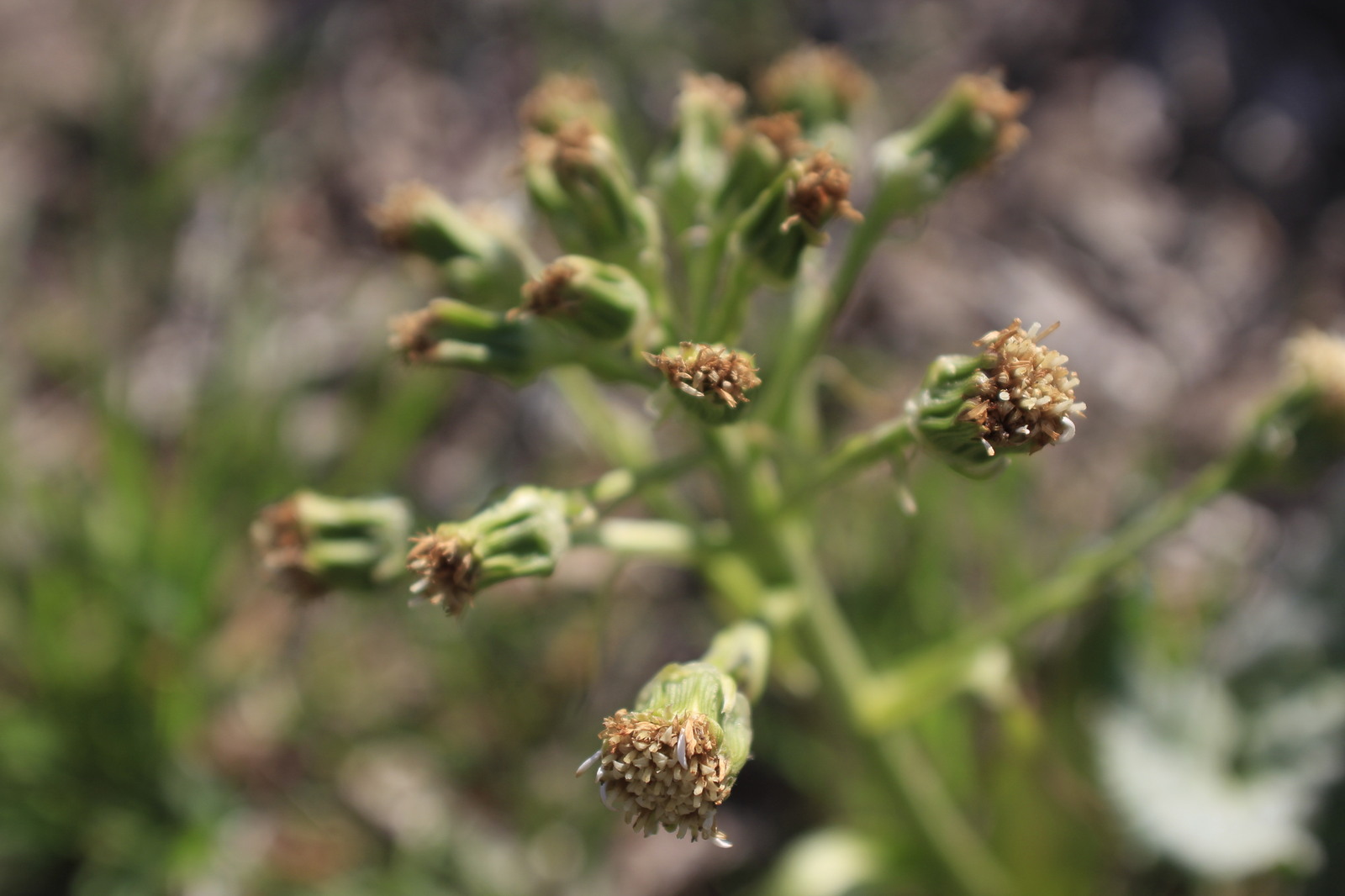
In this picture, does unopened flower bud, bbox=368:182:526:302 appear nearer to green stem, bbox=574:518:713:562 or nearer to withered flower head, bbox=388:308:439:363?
withered flower head, bbox=388:308:439:363

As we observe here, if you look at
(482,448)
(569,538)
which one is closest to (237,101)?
(482,448)

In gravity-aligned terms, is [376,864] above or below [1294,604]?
above

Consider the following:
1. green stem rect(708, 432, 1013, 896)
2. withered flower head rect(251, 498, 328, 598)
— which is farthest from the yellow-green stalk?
withered flower head rect(251, 498, 328, 598)

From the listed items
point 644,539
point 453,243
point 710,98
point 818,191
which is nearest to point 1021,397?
point 818,191

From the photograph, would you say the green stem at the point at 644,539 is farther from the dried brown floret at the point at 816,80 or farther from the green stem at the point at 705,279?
the dried brown floret at the point at 816,80

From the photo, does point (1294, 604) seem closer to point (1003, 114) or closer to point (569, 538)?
point (1003, 114)

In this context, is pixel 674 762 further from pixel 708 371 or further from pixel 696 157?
pixel 696 157

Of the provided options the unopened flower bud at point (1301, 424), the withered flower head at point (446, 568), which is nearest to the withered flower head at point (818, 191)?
the withered flower head at point (446, 568)
